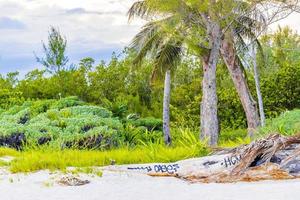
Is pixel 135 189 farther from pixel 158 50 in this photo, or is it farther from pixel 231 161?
pixel 158 50

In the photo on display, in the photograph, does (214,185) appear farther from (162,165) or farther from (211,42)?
(211,42)

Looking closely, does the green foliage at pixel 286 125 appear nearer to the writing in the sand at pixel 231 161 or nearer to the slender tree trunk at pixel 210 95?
the writing in the sand at pixel 231 161

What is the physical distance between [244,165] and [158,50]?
1374 cm

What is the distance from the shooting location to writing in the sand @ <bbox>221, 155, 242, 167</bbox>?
7977mm

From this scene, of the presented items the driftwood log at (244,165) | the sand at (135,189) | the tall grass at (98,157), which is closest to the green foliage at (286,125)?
the tall grass at (98,157)

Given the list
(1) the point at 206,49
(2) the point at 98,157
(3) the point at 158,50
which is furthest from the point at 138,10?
(2) the point at 98,157

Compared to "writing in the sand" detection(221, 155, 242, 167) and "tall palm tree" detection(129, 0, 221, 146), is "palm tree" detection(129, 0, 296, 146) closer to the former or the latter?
"tall palm tree" detection(129, 0, 221, 146)

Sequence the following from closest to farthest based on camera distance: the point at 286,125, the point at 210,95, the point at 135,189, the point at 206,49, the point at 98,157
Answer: the point at 135,189 < the point at 98,157 < the point at 286,125 < the point at 210,95 < the point at 206,49

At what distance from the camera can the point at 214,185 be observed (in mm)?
6984

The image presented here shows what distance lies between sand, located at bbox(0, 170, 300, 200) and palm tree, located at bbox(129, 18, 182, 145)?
12.5m

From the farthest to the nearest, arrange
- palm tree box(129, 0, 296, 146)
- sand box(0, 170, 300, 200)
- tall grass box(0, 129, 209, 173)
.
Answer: palm tree box(129, 0, 296, 146) < tall grass box(0, 129, 209, 173) < sand box(0, 170, 300, 200)

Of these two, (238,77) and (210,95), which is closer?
(210,95)

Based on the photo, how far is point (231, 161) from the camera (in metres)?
8.06

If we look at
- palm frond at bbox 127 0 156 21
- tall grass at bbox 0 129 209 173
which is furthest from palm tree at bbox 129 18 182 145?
tall grass at bbox 0 129 209 173
